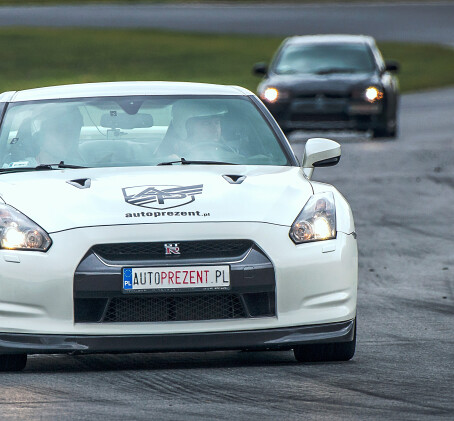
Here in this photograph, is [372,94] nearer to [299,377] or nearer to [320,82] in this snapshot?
[320,82]

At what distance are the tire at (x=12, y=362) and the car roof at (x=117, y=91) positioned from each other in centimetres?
188

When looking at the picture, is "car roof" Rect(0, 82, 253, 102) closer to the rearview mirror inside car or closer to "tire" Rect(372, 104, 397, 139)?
the rearview mirror inside car

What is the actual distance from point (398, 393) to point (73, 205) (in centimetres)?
182

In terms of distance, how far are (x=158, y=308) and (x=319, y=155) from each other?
5.72 feet

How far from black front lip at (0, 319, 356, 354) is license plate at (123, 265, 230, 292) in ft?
0.78

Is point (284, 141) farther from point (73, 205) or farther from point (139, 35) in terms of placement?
point (139, 35)

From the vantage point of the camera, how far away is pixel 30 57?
41.5 m

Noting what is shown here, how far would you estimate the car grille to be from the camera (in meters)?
7.09

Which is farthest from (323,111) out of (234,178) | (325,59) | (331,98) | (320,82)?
(234,178)

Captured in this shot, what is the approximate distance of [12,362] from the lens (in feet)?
24.2

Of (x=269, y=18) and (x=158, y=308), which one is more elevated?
(x=158, y=308)

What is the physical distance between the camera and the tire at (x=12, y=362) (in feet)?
24.1

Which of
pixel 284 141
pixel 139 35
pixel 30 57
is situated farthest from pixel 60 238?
pixel 139 35

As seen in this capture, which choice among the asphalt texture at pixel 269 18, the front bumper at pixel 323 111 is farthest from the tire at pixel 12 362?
the asphalt texture at pixel 269 18
